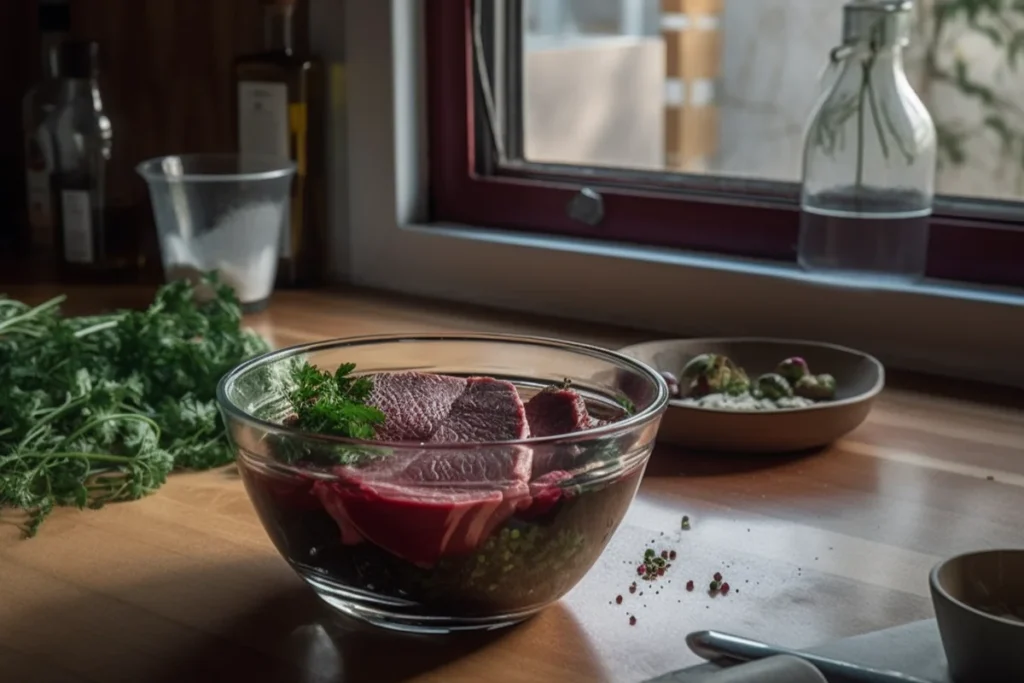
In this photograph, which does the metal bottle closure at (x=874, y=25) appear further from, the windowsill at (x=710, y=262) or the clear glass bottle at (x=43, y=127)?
the clear glass bottle at (x=43, y=127)

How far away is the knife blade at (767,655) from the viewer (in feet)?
2.09

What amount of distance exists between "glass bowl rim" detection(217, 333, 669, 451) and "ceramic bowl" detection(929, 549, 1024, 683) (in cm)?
18

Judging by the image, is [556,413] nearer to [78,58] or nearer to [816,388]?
[816,388]

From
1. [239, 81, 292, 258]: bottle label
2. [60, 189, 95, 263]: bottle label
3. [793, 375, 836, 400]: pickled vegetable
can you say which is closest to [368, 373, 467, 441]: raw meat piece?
[793, 375, 836, 400]: pickled vegetable

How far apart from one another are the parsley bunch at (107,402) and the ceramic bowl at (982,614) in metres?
0.57

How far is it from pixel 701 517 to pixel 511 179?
74 centimetres

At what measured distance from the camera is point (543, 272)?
4.87 feet

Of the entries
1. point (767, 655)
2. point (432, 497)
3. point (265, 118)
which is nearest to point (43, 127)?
point (265, 118)

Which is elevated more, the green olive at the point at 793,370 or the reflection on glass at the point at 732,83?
the reflection on glass at the point at 732,83

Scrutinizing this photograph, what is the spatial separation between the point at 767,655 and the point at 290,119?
106 centimetres

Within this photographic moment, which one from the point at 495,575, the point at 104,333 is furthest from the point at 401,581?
the point at 104,333

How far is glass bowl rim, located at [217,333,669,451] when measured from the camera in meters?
0.68

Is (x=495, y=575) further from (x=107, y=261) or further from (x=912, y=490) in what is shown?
(x=107, y=261)

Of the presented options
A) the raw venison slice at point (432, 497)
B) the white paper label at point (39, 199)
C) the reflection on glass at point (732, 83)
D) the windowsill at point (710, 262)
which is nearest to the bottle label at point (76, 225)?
the white paper label at point (39, 199)
